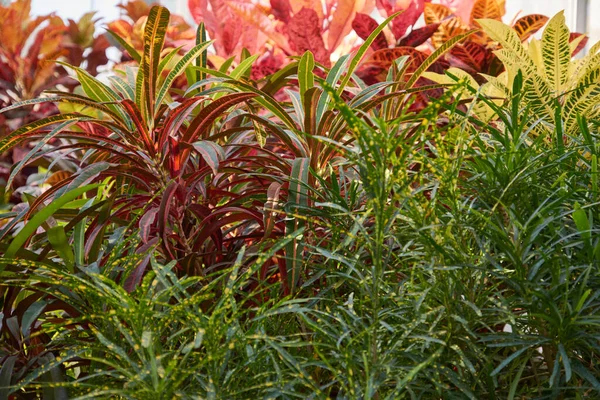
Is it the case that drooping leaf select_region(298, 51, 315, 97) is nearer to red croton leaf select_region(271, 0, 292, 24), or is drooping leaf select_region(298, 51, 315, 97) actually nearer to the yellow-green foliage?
the yellow-green foliage

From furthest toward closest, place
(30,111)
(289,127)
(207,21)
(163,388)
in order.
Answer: (30,111) < (207,21) < (289,127) < (163,388)

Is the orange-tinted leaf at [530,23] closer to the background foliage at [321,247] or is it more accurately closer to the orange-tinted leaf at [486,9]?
the orange-tinted leaf at [486,9]

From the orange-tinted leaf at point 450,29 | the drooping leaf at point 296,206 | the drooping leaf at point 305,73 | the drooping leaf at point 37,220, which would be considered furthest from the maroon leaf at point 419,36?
the drooping leaf at point 37,220

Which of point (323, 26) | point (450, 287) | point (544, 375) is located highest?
point (323, 26)

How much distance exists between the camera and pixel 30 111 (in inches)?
74.2

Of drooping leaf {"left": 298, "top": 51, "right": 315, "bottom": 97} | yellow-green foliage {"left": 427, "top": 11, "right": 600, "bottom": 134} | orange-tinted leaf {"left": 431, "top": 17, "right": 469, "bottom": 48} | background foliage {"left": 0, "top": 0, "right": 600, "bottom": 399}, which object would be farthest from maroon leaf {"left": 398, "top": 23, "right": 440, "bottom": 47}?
drooping leaf {"left": 298, "top": 51, "right": 315, "bottom": 97}

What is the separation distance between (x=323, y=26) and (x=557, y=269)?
1307mm

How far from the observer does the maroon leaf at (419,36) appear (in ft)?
4.64

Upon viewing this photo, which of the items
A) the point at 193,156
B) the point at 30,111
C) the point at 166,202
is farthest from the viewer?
the point at 30,111

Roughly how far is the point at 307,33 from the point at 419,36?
0.82 feet

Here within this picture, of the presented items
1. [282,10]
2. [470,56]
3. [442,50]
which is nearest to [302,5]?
[282,10]

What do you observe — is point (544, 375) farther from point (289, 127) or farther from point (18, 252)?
point (18, 252)

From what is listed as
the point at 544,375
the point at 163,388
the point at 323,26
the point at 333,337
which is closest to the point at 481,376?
the point at 544,375

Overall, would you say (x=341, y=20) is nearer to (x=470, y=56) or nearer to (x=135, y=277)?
(x=470, y=56)
